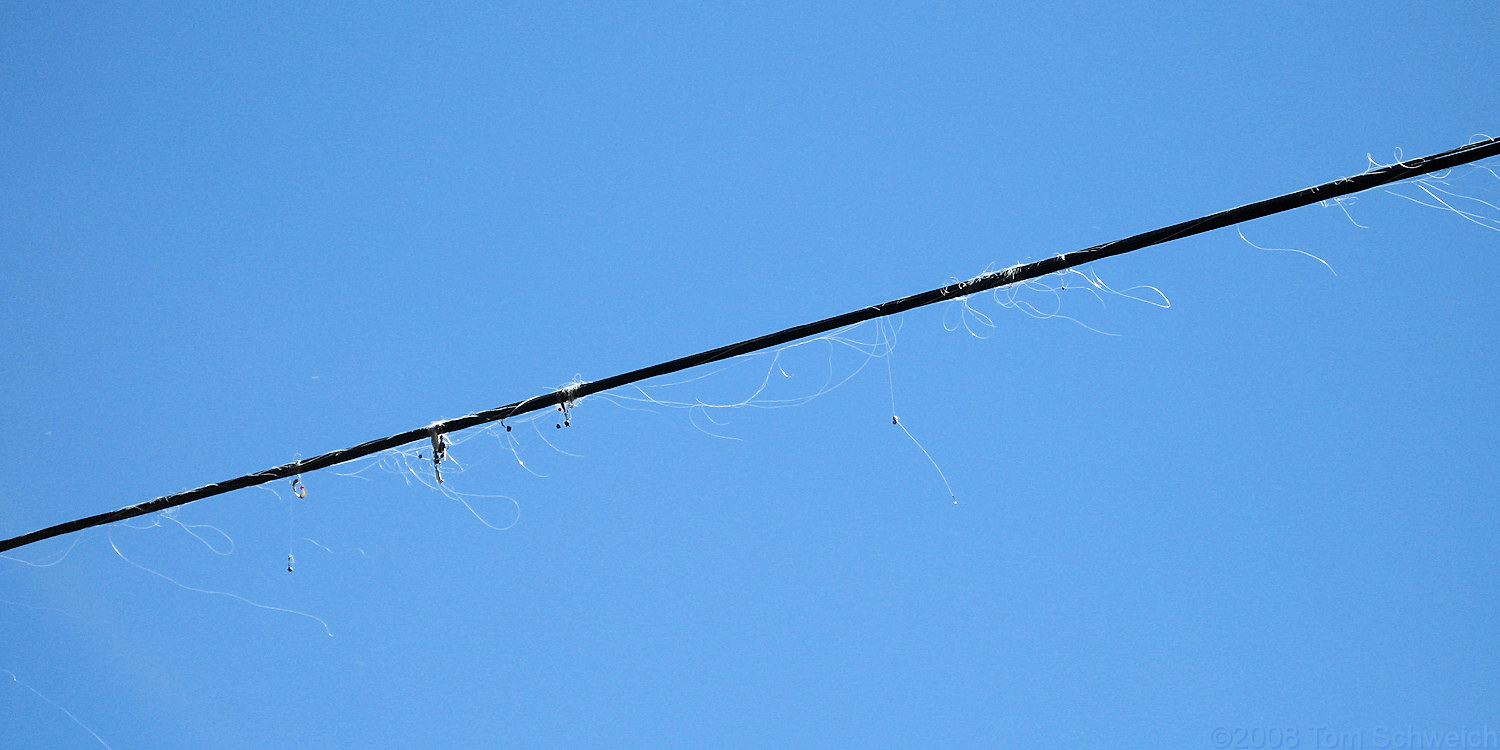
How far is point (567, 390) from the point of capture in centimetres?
482

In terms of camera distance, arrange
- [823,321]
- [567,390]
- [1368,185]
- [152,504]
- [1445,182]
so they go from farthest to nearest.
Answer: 1. [152,504]
2. [567,390]
3. [823,321]
4. [1445,182]
5. [1368,185]

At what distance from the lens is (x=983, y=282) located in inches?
170

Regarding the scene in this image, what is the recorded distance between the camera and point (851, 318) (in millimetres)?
4262

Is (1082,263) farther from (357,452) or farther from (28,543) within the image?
(28,543)

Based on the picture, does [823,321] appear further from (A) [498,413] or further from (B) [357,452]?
(B) [357,452]

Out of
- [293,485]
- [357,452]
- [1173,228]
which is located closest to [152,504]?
[293,485]

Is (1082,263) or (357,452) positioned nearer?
(1082,263)

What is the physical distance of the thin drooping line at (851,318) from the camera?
3.76m

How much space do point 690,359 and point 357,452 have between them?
1.65 m

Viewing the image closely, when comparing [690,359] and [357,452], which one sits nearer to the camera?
[690,359]

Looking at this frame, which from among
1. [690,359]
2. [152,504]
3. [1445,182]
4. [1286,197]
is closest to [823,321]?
[690,359]

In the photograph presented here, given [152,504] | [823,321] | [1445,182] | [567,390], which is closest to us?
[1445,182]

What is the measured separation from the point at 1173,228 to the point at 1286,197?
0.39m

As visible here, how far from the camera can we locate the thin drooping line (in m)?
3.76
